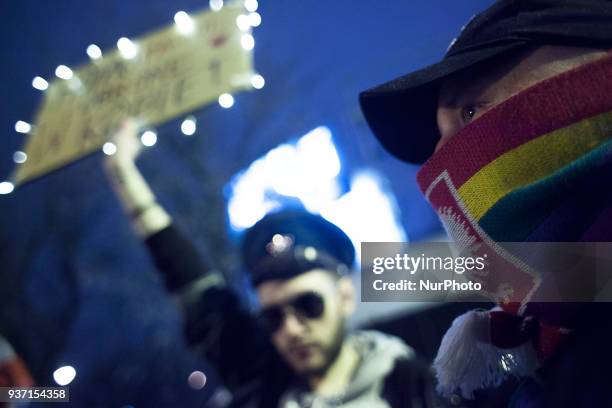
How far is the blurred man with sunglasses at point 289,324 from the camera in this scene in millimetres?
1053

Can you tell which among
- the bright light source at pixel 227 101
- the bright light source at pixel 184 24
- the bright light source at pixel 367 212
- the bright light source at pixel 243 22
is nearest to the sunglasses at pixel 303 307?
the bright light source at pixel 367 212

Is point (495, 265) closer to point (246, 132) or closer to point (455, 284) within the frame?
point (455, 284)

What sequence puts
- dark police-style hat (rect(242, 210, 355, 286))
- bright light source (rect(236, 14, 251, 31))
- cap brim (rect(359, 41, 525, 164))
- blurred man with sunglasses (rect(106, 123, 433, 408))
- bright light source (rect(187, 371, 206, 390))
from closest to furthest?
cap brim (rect(359, 41, 525, 164))
blurred man with sunglasses (rect(106, 123, 433, 408))
dark police-style hat (rect(242, 210, 355, 286))
bright light source (rect(187, 371, 206, 390))
bright light source (rect(236, 14, 251, 31))

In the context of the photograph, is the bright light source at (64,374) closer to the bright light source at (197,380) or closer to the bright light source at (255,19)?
the bright light source at (197,380)

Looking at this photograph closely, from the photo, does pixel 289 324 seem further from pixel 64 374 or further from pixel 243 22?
pixel 64 374

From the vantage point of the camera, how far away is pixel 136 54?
1650mm

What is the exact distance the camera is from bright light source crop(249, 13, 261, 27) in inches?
62.1

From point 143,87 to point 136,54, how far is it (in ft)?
0.58

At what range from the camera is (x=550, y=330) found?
593 millimetres

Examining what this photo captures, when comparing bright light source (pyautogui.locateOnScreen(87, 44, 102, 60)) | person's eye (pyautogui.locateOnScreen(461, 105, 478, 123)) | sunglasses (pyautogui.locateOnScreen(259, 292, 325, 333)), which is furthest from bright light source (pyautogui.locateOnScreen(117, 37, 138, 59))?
person's eye (pyautogui.locateOnScreen(461, 105, 478, 123))

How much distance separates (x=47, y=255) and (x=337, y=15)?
5.58 ft

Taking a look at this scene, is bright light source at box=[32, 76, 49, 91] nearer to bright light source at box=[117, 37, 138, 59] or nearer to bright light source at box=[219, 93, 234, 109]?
bright light source at box=[117, 37, 138, 59]

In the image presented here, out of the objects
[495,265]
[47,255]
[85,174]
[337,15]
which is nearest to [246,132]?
[337,15]

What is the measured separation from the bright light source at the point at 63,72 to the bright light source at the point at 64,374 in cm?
112
